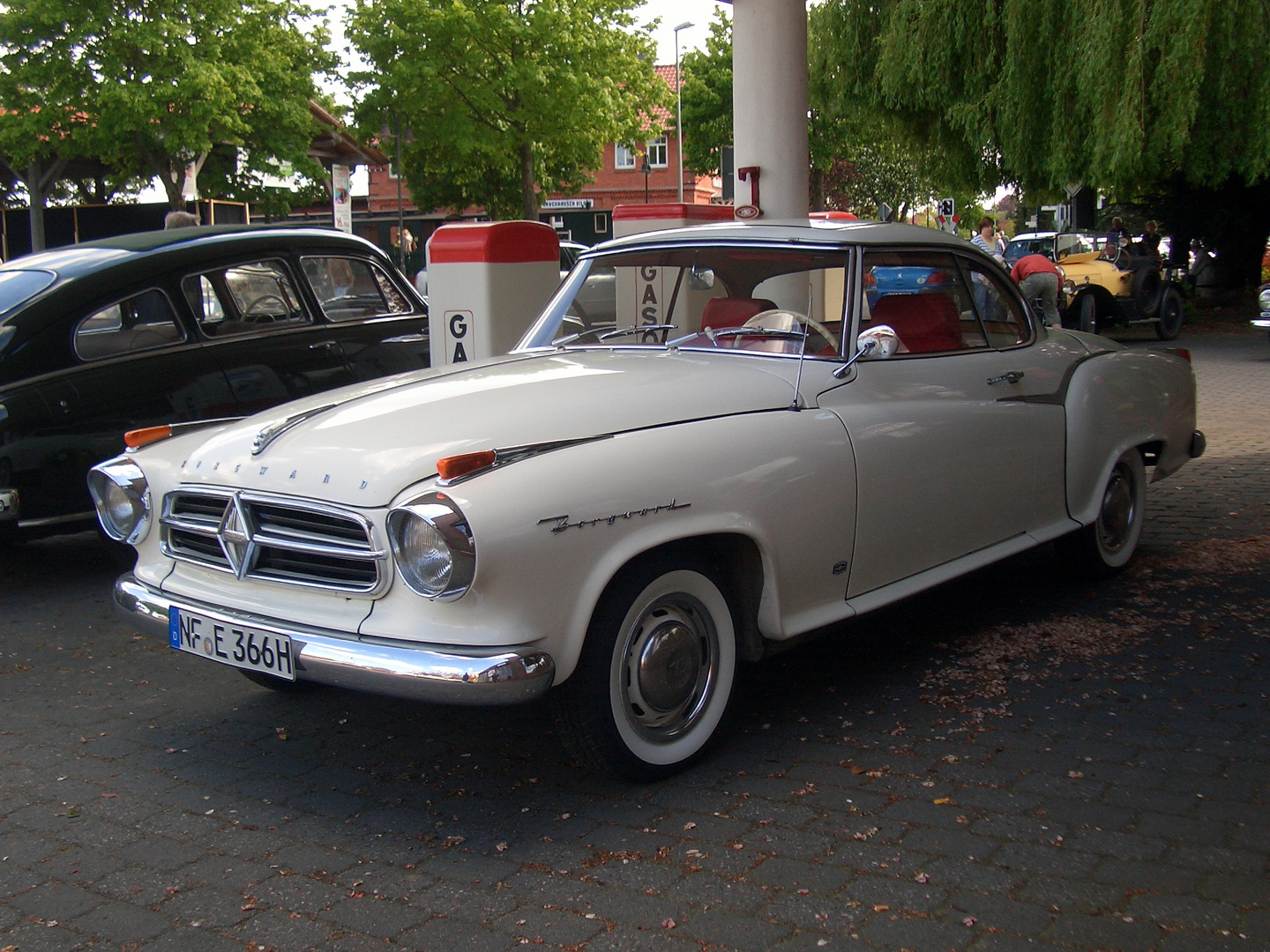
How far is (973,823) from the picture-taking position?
11.2ft

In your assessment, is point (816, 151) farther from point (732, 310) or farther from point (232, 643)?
point (232, 643)

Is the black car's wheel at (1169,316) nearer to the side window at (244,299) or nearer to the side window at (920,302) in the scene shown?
the side window at (244,299)

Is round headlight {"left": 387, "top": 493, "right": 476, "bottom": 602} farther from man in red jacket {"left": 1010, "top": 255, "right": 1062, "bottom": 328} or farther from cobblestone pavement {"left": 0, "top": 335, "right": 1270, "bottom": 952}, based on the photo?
man in red jacket {"left": 1010, "top": 255, "right": 1062, "bottom": 328}

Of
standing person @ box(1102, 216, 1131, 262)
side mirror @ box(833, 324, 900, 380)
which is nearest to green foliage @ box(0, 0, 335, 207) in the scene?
standing person @ box(1102, 216, 1131, 262)

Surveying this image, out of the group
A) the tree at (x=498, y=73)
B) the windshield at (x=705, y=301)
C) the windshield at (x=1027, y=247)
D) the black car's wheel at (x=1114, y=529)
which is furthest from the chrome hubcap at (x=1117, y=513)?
the tree at (x=498, y=73)

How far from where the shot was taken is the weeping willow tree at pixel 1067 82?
15.7 m

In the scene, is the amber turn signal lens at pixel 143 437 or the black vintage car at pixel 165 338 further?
the black vintage car at pixel 165 338

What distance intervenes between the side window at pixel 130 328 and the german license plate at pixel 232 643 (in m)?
3.32

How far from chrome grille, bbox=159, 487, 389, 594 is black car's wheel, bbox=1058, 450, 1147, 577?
356 cm

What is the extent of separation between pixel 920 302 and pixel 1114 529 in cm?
182

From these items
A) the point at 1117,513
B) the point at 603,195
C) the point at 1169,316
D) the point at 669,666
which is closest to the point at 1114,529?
the point at 1117,513

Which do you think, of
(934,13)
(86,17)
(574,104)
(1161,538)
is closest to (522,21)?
(574,104)

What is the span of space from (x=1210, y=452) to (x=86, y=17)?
27583mm

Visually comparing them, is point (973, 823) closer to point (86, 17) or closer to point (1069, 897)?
point (1069, 897)
